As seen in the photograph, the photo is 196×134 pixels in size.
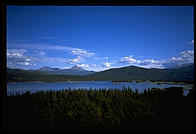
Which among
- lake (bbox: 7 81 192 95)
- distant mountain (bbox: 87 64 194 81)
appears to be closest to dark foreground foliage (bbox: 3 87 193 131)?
lake (bbox: 7 81 192 95)

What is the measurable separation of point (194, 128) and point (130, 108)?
4.55 feet

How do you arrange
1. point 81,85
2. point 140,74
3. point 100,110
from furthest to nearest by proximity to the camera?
1. point 140,74
2. point 81,85
3. point 100,110

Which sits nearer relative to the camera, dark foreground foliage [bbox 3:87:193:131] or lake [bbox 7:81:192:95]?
dark foreground foliage [bbox 3:87:193:131]

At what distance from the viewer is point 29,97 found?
13.5 ft

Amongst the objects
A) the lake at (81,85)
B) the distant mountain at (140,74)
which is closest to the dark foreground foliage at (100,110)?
the lake at (81,85)

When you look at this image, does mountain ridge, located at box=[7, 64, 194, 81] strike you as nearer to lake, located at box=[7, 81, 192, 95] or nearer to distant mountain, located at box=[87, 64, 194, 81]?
distant mountain, located at box=[87, 64, 194, 81]

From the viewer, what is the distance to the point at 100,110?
397cm

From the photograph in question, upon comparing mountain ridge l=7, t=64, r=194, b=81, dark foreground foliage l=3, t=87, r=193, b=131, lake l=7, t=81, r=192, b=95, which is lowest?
dark foreground foliage l=3, t=87, r=193, b=131

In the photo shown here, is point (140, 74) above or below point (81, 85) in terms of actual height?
above

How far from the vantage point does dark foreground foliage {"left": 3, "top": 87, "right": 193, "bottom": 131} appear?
384 centimetres

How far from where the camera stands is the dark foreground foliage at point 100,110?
3.84 meters

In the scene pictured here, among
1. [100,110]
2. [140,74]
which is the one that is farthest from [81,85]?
[140,74]

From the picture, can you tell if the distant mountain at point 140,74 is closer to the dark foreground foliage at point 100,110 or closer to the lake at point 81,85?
the lake at point 81,85

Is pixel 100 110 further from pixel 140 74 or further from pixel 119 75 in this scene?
pixel 140 74
